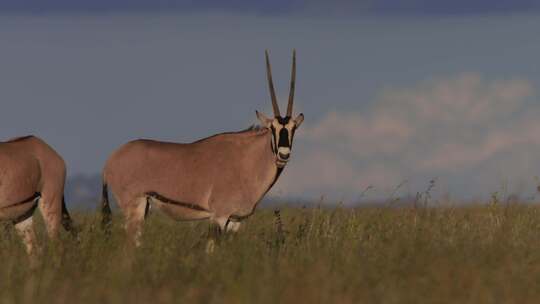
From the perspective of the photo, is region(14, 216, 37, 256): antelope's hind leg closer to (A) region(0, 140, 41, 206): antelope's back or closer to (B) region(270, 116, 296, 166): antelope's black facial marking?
(A) region(0, 140, 41, 206): antelope's back

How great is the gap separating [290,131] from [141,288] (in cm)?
468

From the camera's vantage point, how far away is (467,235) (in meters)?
13.6

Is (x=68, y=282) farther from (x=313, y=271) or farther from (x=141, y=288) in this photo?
(x=313, y=271)

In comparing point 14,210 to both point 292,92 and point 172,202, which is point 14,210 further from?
point 292,92

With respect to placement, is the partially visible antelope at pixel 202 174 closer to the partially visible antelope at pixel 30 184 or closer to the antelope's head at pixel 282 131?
the antelope's head at pixel 282 131

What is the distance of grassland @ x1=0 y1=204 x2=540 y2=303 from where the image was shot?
25.6 feet

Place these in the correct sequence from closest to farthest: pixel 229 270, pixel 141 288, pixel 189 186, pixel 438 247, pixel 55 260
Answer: pixel 141 288, pixel 229 270, pixel 55 260, pixel 438 247, pixel 189 186

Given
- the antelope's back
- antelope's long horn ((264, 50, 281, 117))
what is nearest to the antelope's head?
antelope's long horn ((264, 50, 281, 117))

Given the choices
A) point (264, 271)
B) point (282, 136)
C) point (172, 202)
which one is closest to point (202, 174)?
point (172, 202)

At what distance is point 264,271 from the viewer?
885 centimetres

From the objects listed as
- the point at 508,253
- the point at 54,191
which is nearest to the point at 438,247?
the point at 508,253

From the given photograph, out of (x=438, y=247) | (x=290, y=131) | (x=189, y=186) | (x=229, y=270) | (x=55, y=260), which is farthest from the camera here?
(x=189, y=186)

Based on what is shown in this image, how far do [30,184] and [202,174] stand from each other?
2.36 metres

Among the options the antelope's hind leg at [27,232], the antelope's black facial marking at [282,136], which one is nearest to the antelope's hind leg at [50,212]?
the antelope's hind leg at [27,232]
